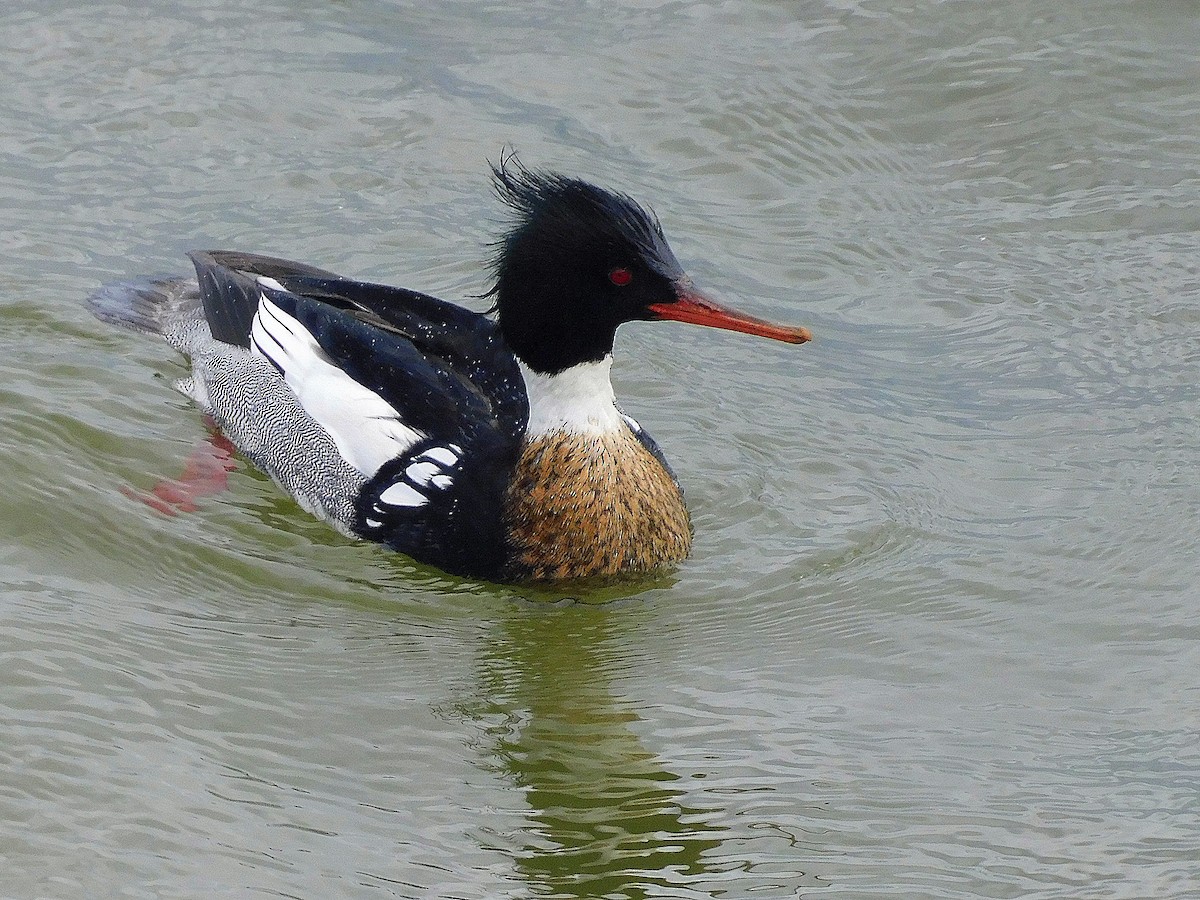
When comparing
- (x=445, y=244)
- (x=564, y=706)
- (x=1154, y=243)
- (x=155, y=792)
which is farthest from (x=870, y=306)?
(x=155, y=792)

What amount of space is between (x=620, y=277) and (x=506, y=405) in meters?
0.98

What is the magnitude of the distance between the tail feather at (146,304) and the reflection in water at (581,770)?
3057 millimetres

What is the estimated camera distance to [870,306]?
29.5 feet

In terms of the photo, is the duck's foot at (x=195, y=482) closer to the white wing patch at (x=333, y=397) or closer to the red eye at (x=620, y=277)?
the white wing patch at (x=333, y=397)

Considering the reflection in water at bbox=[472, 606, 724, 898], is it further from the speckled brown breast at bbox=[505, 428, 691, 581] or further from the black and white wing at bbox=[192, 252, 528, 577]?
the black and white wing at bbox=[192, 252, 528, 577]

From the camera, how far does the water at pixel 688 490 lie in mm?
5094

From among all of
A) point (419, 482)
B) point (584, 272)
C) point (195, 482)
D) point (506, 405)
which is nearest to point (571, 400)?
point (506, 405)

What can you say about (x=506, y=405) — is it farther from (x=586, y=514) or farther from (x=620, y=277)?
(x=620, y=277)

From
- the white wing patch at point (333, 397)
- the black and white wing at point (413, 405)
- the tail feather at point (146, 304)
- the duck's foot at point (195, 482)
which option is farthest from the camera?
the tail feather at point (146, 304)

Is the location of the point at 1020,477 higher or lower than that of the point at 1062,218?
lower

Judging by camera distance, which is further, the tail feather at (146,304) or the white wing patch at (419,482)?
the tail feather at (146,304)

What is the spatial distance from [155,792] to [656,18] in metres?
7.58

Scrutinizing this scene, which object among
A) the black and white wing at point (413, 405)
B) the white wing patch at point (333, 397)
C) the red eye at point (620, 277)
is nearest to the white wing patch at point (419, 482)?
the black and white wing at point (413, 405)

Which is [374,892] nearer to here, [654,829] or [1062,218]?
[654,829]
